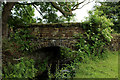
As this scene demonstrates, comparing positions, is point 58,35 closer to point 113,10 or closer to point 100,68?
point 100,68

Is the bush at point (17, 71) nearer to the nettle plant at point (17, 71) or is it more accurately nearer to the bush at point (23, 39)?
the nettle plant at point (17, 71)

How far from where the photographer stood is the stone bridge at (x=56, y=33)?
23.3ft

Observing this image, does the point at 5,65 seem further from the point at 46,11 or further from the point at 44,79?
the point at 46,11

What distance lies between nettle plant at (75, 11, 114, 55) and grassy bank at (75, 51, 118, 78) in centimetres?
70

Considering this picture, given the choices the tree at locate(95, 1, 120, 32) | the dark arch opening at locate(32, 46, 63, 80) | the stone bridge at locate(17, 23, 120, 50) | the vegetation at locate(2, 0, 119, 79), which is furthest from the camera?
the tree at locate(95, 1, 120, 32)

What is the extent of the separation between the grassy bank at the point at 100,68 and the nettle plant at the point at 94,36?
70 centimetres

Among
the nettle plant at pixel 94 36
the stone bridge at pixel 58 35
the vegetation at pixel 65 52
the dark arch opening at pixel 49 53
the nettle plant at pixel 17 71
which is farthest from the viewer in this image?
the dark arch opening at pixel 49 53

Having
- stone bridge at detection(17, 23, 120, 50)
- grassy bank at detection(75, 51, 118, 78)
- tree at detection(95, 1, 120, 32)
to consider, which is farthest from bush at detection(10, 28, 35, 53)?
tree at detection(95, 1, 120, 32)

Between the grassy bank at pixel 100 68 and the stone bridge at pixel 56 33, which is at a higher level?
the stone bridge at pixel 56 33

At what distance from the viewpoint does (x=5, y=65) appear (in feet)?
19.1

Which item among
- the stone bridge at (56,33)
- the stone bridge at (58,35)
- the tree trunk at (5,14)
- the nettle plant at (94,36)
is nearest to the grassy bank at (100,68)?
the nettle plant at (94,36)

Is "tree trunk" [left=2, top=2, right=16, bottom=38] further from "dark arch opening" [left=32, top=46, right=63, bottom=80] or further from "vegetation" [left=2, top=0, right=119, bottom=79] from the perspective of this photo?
"dark arch opening" [left=32, top=46, right=63, bottom=80]

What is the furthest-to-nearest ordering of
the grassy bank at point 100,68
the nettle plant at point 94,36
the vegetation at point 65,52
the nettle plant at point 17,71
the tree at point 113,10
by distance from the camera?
the tree at point 113,10 → the nettle plant at point 94,36 → the nettle plant at point 17,71 → the vegetation at point 65,52 → the grassy bank at point 100,68

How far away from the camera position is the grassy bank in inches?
172
